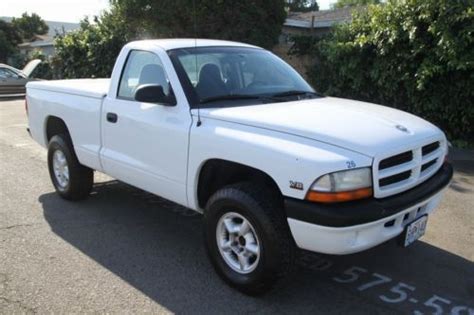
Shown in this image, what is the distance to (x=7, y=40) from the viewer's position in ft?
165

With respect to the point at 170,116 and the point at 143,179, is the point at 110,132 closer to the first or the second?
the point at 143,179

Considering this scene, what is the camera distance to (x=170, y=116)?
13.6 feet

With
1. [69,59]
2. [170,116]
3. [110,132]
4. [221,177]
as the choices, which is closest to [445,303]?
[221,177]

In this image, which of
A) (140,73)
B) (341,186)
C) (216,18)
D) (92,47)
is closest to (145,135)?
(140,73)

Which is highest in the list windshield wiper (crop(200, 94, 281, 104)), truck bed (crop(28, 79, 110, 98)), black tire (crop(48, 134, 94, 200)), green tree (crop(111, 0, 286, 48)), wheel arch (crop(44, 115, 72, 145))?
green tree (crop(111, 0, 286, 48))

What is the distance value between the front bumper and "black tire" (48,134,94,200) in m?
3.24

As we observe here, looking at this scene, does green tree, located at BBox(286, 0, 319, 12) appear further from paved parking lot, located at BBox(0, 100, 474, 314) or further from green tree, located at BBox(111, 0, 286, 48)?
paved parking lot, located at BBox(0, 100, 474, 314)

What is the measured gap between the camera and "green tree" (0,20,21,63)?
45.9 m

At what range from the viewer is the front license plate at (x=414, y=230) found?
11.6ft

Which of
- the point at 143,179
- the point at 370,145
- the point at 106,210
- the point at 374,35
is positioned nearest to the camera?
the point at 370,145

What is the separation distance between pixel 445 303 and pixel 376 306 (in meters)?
0.53

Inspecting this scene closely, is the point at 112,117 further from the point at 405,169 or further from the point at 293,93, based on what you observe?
the point at 405,169

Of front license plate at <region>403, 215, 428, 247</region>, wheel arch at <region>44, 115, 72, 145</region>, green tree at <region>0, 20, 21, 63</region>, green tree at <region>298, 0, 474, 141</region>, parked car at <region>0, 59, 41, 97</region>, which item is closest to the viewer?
front license plate at <region>403, 215, 428, 247</region>

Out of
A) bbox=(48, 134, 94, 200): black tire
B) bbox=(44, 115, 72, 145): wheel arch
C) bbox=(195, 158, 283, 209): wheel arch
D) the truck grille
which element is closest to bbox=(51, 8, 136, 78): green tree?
bbox=(44, 115, 72, 145): wheel arch
